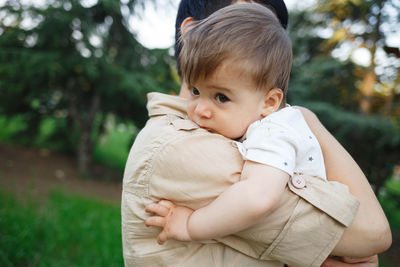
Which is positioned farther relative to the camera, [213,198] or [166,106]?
[166,106]

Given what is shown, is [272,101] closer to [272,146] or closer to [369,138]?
[272,146]

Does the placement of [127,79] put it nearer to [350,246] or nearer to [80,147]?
[80,147]

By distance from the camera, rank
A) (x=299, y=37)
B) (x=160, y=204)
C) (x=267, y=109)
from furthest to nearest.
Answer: (x=299, y=37)
(x=267, y=109)
(x=160, y=204)

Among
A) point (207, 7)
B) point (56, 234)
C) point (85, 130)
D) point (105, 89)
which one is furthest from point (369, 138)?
point (207, 7)

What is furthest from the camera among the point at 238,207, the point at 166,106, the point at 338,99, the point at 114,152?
the point at 114,152

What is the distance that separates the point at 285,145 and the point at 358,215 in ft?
1.21

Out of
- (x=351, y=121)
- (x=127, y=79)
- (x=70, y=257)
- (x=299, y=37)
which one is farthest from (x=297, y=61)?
(x=70, y=257)

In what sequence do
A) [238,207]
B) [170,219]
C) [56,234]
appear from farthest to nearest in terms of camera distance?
1. [56,234]
2. [170,219]
3. [238,207]

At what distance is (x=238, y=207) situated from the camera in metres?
0.94

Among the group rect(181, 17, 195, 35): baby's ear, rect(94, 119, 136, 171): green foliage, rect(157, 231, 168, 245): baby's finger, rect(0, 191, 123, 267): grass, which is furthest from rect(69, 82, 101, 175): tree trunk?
rect(157, 231, 168, 245): baby's finger

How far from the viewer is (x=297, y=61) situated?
762 cm

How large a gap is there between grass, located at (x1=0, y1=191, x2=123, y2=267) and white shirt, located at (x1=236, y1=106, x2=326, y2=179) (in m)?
2.59

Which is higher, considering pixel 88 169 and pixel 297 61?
pixel 297 61

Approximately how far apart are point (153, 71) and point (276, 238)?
5049mm
